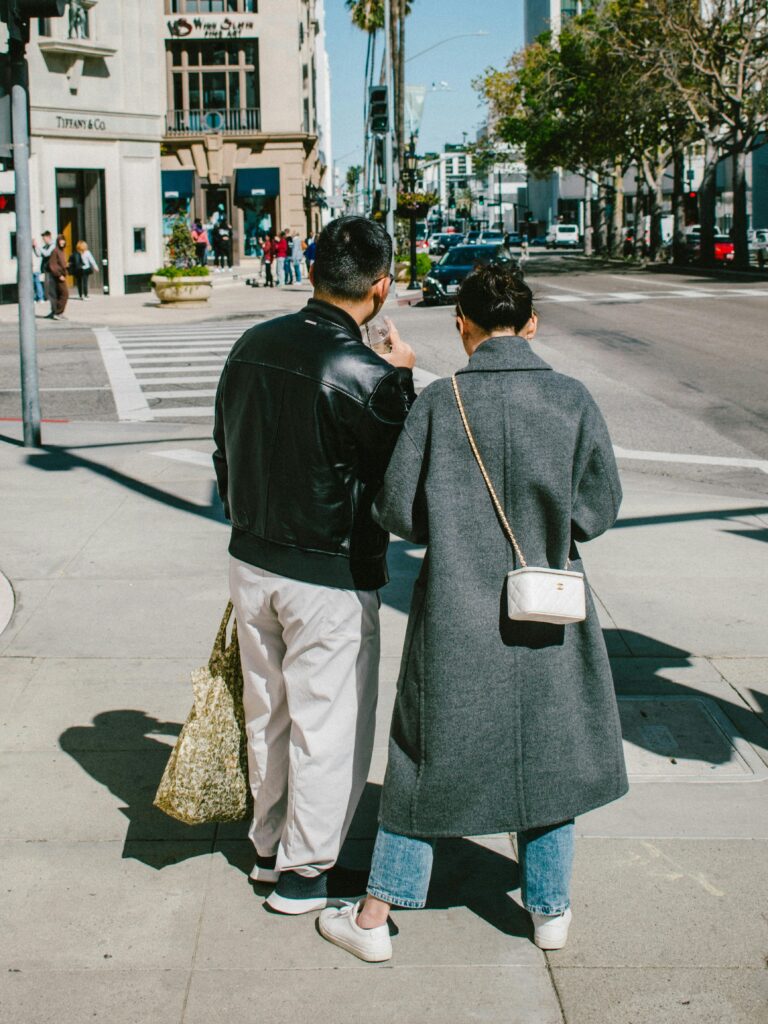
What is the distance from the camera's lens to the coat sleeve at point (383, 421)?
10.3ft

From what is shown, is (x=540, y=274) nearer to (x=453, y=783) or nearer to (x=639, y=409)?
(x=639, y=409)

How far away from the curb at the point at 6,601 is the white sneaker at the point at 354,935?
3143mm

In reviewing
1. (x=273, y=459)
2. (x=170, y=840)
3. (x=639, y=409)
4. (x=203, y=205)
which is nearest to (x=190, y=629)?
(x=170, y=840)

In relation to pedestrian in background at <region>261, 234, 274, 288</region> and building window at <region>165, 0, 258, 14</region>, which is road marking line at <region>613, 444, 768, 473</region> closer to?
pedestrian in background at <region>261, 234, 274, 288</region>

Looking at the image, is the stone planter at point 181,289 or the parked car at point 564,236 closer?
the stone planter at point 181,289

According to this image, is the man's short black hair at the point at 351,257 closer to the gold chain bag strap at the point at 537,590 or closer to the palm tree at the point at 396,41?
the gold chain bag strap at the point at 537,590

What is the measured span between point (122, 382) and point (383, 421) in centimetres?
1391

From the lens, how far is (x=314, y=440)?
315 cm

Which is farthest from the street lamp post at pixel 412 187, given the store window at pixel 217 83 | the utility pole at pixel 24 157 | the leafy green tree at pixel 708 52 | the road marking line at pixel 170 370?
the utility pole at pixel 24 157

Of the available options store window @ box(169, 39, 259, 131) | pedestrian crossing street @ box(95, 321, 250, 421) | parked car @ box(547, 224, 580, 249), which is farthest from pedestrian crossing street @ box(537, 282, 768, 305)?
parked car @ box(547, 224, 580, 249)

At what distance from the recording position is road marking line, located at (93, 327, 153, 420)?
45.9ft

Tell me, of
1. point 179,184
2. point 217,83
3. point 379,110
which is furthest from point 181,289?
point 217,83

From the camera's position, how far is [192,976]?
10.1ft

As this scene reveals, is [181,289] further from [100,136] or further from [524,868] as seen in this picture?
[524,868]
